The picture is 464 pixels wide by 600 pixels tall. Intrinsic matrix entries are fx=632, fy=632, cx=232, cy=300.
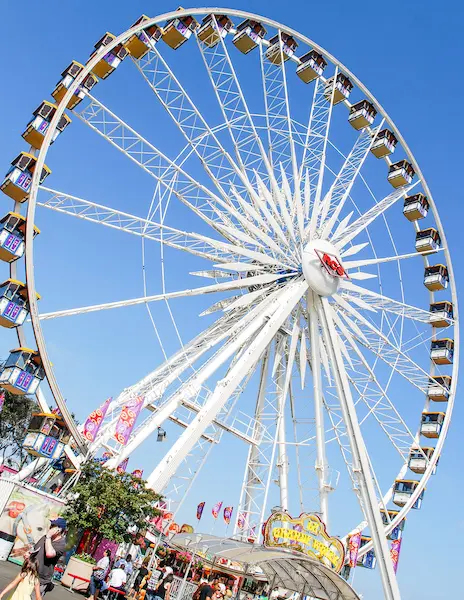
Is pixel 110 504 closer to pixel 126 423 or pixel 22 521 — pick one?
pixel 22 521

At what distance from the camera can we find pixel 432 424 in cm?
2892

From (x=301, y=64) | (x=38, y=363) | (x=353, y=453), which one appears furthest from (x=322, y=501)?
(x=301, y=64)

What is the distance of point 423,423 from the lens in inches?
1153

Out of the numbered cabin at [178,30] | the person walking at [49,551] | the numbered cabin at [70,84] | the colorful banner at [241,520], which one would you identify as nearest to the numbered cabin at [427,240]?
the numbered cabin at [178,30]

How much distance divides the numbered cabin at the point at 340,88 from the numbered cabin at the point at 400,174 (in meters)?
4.10

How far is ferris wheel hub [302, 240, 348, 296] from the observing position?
75.0 feet

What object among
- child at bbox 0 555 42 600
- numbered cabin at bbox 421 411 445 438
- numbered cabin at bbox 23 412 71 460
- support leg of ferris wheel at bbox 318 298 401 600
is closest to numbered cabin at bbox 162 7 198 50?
support leg of ferris wheel at bbox 318 298 401 600

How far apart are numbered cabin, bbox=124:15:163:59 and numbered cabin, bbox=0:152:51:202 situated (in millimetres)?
6742

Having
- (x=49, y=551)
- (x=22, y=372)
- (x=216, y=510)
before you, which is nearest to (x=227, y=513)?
(x=216, y=510)

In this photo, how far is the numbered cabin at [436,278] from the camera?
3042cm

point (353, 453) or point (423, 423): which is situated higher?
point (423, 423)

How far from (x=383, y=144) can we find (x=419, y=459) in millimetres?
14699

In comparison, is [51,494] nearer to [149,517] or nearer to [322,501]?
[149,517]

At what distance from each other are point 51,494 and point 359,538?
1437cm
